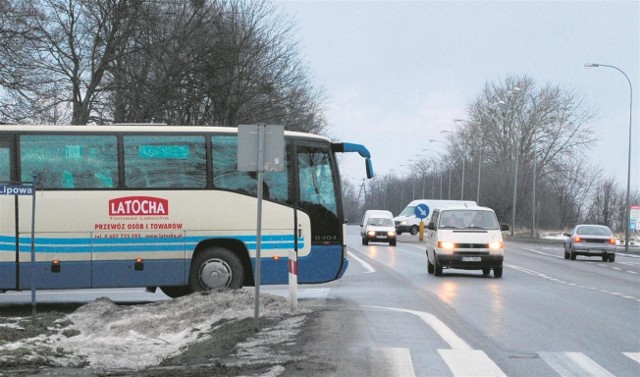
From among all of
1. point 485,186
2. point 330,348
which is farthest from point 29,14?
point 485,186

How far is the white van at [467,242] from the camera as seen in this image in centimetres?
2773

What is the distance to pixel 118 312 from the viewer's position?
1623 cm

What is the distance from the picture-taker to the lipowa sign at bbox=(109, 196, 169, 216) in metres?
18.4

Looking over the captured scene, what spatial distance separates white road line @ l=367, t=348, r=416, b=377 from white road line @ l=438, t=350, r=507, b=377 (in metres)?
0.40

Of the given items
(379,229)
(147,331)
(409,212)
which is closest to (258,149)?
(147,331)

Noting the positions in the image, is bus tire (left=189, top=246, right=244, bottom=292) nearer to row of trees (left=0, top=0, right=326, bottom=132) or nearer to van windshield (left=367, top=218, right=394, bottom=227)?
row of trees (left=0, top=0, right=326, bottom=132)

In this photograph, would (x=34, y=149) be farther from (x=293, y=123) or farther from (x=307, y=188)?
(x=293, y=123)

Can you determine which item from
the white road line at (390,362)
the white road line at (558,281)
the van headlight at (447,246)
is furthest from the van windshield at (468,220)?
the white road line at (390,362)

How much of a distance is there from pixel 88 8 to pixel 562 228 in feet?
241

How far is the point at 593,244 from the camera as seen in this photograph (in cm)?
4591

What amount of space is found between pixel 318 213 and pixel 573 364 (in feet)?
29.3

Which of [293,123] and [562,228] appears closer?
[293,123]

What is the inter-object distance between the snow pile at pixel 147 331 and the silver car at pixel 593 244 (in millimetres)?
30639

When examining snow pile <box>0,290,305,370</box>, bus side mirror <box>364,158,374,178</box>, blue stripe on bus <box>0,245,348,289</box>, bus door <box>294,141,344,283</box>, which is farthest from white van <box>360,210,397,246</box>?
snow pile <box>0,290,305,370</box>
